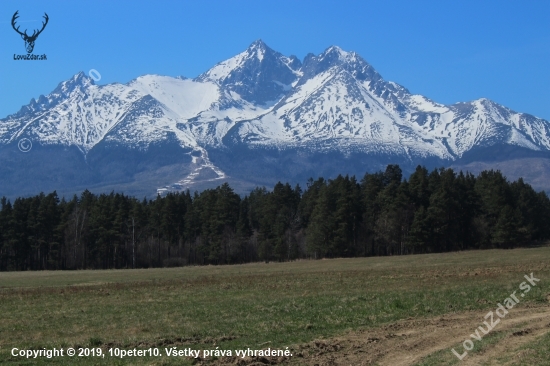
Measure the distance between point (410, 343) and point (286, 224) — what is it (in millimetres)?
101736

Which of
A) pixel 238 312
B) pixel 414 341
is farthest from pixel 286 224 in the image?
pixel 414 341

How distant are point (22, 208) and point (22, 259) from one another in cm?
923

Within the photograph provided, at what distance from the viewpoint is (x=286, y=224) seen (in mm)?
120000

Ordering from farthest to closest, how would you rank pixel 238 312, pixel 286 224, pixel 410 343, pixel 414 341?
pixel 286 224 < pixel 238 312 < pixel 414 341 < pixel 410 343

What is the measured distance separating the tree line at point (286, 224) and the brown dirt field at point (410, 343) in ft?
264

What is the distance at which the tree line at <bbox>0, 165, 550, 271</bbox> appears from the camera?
104m

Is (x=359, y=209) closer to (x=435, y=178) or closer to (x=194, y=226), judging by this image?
(x=435, y=178)

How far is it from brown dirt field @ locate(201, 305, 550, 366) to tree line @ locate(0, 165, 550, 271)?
80317 millimetres

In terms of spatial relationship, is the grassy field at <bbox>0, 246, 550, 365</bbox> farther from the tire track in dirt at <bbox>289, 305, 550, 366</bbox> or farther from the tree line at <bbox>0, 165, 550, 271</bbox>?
the tree line at <bbox>0, 165, 550, 271</bbox>

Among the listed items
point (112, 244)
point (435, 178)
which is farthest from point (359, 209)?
point (112, 244)

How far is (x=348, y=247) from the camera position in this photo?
107 meters

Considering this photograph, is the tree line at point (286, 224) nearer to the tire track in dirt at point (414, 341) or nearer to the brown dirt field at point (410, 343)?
the tire track in dirt at point (414, 341)

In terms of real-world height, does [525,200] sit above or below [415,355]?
above

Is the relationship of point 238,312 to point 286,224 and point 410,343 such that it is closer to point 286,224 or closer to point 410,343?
point 410,343
